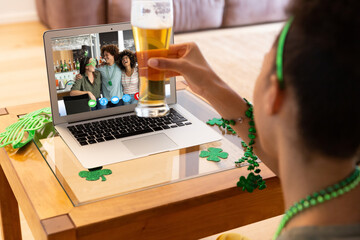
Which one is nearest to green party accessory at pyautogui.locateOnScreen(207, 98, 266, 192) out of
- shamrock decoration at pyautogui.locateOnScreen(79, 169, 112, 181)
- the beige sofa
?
shamrock decoration at pyautogui.locateOnScreen(79, 169, 112, 181)

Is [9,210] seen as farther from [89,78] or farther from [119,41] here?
[119,41]

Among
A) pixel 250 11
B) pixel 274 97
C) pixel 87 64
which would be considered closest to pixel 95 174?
pixel 87 64

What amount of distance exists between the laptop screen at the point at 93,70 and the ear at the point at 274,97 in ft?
2.31

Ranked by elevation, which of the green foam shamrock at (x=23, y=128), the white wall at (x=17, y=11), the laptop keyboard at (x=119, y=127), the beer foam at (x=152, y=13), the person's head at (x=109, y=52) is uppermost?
the beer foam at (x=152, y=13)

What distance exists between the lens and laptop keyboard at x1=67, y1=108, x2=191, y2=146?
4.08 ft

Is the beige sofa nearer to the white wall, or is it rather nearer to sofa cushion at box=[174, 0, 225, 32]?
sofa cushion at box=[174, 0, 225, 32]

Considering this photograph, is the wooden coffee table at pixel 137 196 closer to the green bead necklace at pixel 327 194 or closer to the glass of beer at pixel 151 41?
the glass of beer at pixel 151 41

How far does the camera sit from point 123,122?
4.35 feet

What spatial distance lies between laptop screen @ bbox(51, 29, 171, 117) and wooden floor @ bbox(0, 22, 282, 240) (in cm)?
153

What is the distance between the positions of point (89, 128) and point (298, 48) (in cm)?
78

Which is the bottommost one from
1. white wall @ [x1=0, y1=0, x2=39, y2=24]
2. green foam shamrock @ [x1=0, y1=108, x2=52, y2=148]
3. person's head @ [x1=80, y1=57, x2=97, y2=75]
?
white wall @ [x1=0, y1=0, x2=39, y2=24]

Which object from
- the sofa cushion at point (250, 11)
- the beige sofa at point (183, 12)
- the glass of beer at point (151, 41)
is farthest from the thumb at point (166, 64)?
the sofa cushion at point (250, 11)

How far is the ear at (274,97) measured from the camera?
0.65 metres

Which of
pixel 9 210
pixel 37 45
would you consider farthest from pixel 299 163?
pixel 37 45
